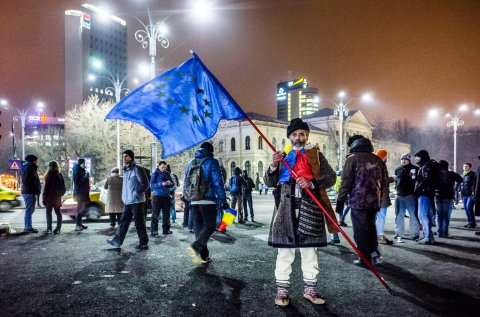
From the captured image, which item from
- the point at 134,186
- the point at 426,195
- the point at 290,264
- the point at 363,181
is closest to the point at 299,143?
the point at 290,264

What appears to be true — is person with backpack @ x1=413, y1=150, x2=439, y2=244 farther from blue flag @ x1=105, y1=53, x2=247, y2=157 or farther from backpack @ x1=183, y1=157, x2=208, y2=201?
blue flag @ x1=105, y1=53, x2=247, y2=157

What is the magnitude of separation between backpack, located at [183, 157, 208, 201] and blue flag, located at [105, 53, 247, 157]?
79 centimetres

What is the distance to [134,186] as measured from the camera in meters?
7.66

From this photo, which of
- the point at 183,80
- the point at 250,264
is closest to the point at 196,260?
the point at 250,264

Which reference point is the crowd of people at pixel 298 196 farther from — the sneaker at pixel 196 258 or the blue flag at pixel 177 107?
the blue flag at pixel 177 107

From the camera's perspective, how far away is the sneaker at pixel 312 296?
13.9 ft

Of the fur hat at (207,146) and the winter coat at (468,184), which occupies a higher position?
the fur hat at (207,146)

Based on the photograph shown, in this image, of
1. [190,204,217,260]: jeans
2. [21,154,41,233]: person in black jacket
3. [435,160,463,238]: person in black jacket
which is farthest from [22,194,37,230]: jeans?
[435,160,463,238]: person in black jacket

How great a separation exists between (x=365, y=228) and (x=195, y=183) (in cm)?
272

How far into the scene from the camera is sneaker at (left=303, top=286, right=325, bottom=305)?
4.25 m

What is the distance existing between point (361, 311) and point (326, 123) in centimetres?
7151

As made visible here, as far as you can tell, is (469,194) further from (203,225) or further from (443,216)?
(203,225)

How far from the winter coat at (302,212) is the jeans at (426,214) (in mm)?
4810

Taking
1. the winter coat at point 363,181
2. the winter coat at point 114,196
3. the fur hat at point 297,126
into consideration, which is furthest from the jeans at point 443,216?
the winter coat at point 114,196
